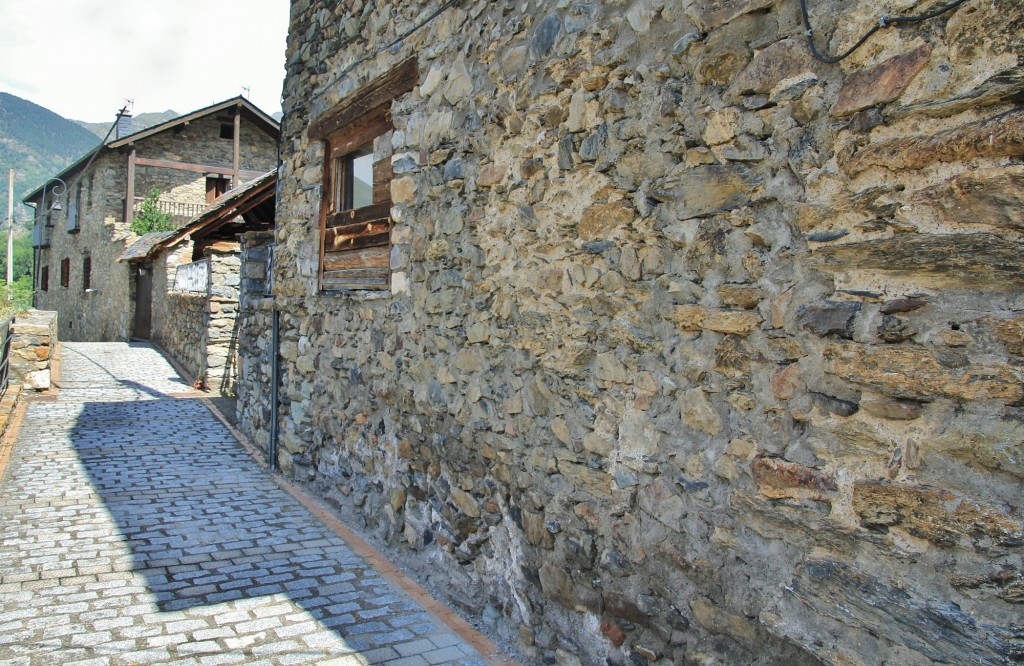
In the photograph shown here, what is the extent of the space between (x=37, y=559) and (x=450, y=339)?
9.77 feet

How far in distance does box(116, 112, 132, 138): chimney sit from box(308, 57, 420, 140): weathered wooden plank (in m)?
19.6

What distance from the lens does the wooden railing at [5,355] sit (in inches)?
343

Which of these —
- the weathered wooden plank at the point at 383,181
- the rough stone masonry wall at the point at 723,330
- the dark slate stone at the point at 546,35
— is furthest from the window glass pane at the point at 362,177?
the dark slate stone at the point at 546,35

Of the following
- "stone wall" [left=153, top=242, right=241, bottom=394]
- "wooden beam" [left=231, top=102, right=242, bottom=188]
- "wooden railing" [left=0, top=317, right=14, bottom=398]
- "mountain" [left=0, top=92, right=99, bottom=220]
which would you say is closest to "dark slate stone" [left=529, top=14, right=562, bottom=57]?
"wooden railing" [left=0, top=317, right=14, bottom=398]

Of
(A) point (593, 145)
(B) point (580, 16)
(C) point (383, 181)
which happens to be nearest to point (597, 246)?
(A) point (593, 145)

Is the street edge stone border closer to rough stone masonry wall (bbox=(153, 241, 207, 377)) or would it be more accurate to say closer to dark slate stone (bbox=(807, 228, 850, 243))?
dark slate stone (bbox=(807, 228, 850, 243))

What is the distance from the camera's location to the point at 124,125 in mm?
22797

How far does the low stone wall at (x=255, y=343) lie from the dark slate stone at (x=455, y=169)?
342 cm

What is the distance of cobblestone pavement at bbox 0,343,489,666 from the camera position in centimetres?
353

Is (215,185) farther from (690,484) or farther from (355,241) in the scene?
(690,484)

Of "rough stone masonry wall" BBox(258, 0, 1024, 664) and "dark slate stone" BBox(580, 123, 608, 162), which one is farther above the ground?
"dark slate stone" BBox(580, 123, 608, 162)

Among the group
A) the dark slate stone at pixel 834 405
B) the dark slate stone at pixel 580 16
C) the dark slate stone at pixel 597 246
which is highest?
the dark slate stone at pixel 580 16

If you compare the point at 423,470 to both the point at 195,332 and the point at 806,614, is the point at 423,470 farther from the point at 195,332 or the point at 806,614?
the point at 195,332

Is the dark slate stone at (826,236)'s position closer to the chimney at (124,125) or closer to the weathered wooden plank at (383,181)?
the weathered wooden plank at (383,181)
